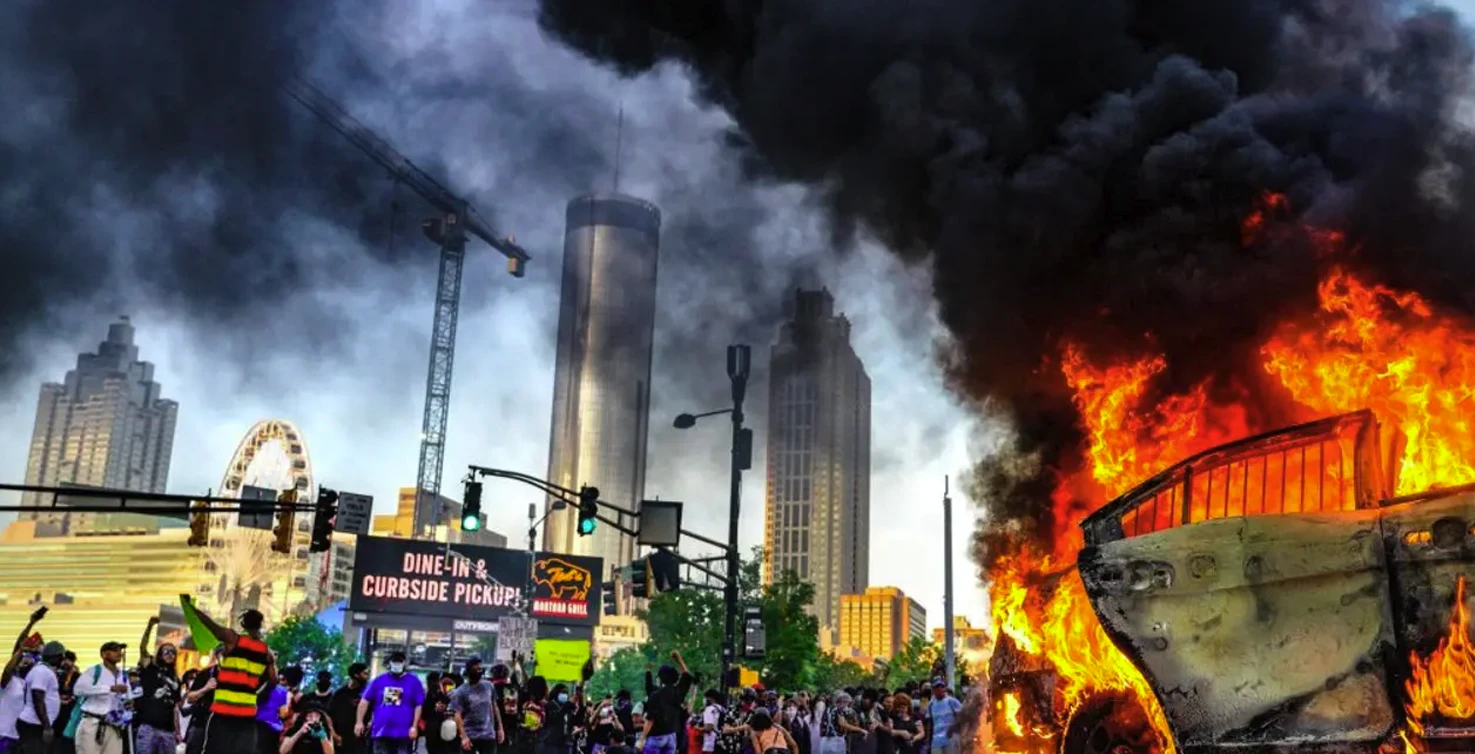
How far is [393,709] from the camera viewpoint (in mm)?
11227

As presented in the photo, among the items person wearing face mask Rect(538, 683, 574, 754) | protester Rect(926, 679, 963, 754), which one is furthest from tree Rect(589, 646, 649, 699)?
protester Rect(926, 679, 963, 754)

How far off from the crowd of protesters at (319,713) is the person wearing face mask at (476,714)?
0.05 ft

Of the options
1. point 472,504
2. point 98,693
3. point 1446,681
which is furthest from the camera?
point 472,504

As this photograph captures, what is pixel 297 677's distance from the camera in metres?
12.0

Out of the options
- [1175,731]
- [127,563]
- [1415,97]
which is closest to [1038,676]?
[1175,731]

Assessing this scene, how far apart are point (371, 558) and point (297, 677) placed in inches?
1629

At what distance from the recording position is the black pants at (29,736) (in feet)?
37.8

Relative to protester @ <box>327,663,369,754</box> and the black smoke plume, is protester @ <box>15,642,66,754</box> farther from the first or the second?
the black smoke plume

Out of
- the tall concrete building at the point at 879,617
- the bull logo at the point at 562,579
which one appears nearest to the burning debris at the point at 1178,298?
the bull logo at the point at 562,579

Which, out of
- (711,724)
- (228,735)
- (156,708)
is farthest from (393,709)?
(711,724)

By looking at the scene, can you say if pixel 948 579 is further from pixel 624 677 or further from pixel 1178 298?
pixel 624 677

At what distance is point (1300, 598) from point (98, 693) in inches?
438

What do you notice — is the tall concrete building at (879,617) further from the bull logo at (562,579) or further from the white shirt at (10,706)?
the white shirt at (10,706)

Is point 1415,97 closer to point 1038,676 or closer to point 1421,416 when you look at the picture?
point 1421,416
